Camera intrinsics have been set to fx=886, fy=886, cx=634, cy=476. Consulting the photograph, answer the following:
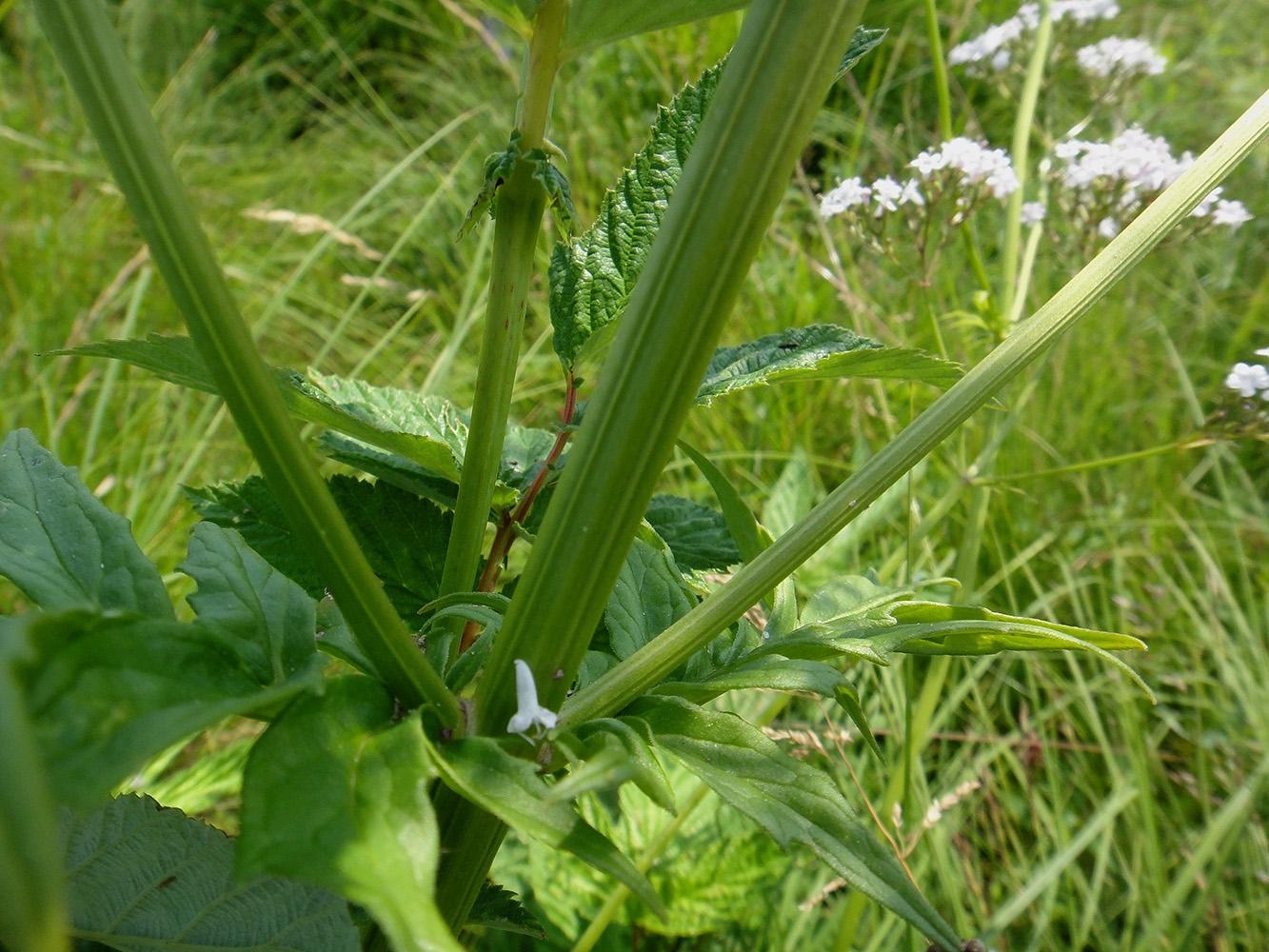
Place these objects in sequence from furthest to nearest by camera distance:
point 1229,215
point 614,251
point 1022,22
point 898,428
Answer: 1. point 1022,22
2. point 898,428
3. point 1229,215
4. point 614,251

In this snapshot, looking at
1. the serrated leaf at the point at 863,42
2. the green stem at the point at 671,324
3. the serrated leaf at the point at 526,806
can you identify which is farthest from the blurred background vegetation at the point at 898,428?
the serrated leaf at the point at 526,806

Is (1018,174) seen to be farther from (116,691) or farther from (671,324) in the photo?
(116,691)

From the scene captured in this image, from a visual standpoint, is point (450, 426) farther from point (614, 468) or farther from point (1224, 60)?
point (1224, 60)

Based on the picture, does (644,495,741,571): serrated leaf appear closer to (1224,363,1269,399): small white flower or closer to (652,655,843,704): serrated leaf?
(652,655,843,704): serrated leaf

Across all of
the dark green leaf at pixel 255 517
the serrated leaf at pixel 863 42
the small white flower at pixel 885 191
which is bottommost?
the dark green leaf at pixel 255 517

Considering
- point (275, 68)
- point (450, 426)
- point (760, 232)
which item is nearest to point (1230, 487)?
point (450, 426)

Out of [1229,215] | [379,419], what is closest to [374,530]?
[379,419]

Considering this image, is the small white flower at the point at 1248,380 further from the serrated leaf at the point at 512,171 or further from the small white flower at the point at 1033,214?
the serrated leaf at the point at 512,171
